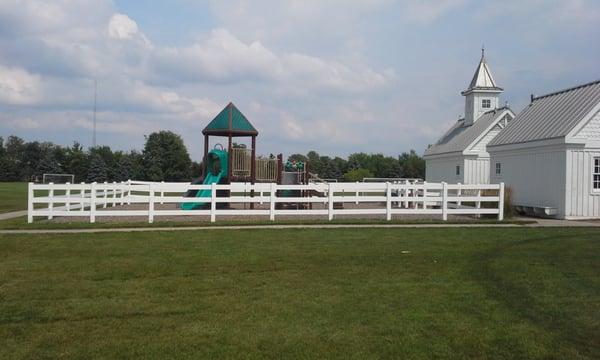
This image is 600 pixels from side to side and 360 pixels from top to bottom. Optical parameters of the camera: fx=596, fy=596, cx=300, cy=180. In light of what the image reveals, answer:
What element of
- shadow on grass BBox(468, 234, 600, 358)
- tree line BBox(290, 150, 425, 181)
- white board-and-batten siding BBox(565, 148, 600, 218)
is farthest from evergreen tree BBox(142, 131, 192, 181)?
shadow on grass BBox(468, 234, 600, 358)

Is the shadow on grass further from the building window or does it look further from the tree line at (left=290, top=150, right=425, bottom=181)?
the tree line at (left=290, top=150, right=425, bottom=181)

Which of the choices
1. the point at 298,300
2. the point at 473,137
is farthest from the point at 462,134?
the point at 298,300

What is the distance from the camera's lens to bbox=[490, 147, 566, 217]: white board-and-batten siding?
21.9 metres

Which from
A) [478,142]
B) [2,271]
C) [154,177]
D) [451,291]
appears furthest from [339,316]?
[154,177]

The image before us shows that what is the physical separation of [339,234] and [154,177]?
232 ft

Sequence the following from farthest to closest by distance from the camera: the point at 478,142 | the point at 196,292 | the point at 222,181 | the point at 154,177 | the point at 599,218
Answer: the point at 154,177 < the point at 478,142 < the point at 222,181 < the point at 599,218 < the point at 196,292

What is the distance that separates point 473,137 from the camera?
1358 inches

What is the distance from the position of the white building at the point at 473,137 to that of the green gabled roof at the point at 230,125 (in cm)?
1472

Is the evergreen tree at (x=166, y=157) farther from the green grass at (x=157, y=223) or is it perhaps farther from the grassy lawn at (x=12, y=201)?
the green grass at (x=157, y=223)

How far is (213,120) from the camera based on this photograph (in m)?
25.0

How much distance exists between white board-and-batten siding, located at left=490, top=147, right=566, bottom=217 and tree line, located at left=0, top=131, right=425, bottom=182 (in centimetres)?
4589

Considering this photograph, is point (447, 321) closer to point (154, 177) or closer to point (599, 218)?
point (599, 218)

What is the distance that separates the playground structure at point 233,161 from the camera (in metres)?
24.3

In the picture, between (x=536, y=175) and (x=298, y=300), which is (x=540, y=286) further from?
(x=536, y=175)
